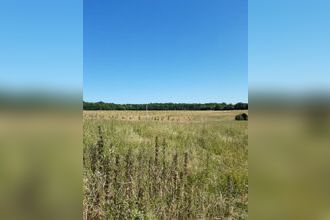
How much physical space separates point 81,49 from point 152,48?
1617 millimetres

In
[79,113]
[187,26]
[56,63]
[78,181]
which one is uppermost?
[187,26]

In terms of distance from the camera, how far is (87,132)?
2.60 meters

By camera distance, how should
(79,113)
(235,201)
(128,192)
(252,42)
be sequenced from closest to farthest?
(252,42) < (79,113) < (235,201) < (128,192)

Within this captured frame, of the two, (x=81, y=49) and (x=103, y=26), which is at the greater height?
(x=103, y=26)

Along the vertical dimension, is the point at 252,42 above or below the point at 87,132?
above

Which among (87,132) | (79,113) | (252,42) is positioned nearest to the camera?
(252,42)

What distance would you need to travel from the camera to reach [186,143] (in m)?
3.62

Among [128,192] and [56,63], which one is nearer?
[56,63]

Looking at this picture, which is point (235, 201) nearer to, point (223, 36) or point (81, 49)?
point (223, 36)

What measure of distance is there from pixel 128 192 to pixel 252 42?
1366 mm

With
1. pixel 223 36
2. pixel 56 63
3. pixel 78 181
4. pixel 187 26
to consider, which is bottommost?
pixel 78 181

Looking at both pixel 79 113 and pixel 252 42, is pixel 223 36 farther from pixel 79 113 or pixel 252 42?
pixel 79 113

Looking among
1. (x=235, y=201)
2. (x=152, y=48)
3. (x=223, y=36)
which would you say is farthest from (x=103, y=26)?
(x=235, y=201)

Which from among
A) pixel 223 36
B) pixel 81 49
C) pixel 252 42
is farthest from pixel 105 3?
pixel 252 42
